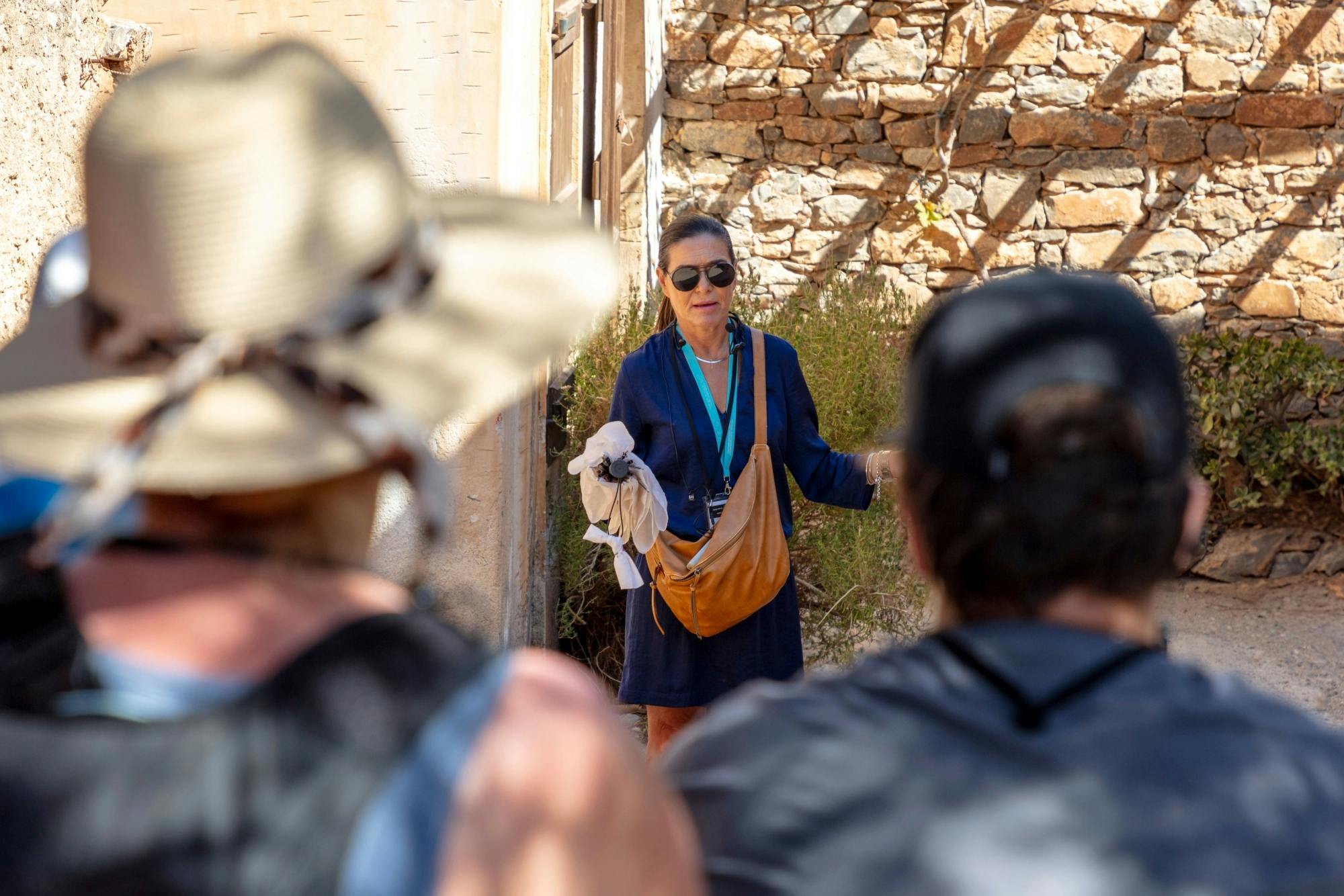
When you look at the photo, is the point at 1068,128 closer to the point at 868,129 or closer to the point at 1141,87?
the point at 1141,87

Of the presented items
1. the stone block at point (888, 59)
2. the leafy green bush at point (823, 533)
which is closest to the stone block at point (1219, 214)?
the stone block at point (888, 59)

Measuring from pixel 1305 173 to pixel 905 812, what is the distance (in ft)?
22.7

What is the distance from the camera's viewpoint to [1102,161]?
A: 22.8 ft

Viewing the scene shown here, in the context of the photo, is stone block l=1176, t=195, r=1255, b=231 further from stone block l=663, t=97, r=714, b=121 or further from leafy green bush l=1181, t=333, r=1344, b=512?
stone block l=663, t=97, r=714, b=121

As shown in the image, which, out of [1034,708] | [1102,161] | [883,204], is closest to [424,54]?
[1034,708]

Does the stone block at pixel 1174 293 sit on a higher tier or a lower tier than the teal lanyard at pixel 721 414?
lower

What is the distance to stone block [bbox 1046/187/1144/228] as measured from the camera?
274 inches

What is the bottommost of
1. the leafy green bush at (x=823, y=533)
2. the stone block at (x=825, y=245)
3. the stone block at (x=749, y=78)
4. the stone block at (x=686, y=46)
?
the leafy green bush at (x=823, y=533)

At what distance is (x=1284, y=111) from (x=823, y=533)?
400 cm

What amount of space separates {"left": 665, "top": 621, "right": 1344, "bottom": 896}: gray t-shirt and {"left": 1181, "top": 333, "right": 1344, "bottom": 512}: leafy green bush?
19.3 ft

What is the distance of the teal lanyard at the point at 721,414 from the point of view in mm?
3113

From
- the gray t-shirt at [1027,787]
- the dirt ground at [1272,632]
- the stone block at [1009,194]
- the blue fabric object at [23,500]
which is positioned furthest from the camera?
the stone block at [1009,194]

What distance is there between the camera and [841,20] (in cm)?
703

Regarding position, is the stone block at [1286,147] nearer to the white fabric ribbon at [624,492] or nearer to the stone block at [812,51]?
the stone block at [812,51]
